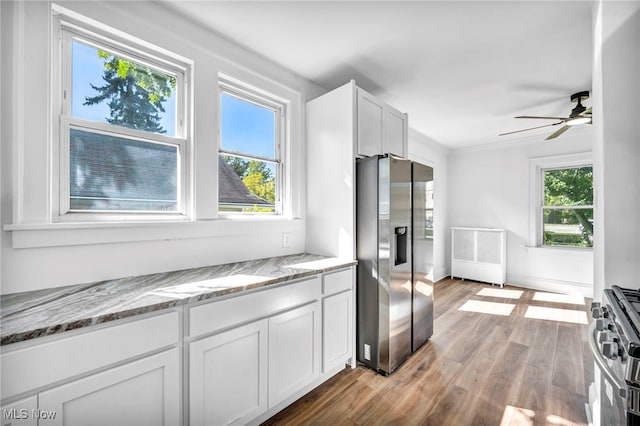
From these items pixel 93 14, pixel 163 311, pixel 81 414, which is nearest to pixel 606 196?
pixel 163 311

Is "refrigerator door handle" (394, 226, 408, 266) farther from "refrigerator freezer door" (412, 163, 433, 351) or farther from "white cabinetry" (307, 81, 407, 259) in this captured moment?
"white cabinetry" (307, 81, 407, 259)

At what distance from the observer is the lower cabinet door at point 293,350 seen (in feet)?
5.56

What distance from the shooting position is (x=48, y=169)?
4.73 feet

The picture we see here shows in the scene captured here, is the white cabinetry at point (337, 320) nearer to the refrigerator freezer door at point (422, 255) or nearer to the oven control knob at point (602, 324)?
the refrigerator freezer door at point (422, 255)

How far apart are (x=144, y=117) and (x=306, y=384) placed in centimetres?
216

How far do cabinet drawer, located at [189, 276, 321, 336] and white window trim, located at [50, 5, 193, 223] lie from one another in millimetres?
824

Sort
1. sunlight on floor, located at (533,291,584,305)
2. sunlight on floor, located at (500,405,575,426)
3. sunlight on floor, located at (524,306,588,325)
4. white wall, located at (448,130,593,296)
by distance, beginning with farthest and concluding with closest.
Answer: white wall, located at (448,130,593,296) → sunlight on floor, located at (533,291,584,305) → sunlight on floor, located at (524,306,588,325) → sunlight on floor, located at (500,405,575,426)

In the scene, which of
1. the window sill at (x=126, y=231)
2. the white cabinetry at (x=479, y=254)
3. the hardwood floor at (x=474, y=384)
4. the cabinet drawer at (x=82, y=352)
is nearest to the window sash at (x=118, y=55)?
the window sill at (x=126, y=231)

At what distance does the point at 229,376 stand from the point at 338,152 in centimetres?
187

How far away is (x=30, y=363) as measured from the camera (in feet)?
3.10

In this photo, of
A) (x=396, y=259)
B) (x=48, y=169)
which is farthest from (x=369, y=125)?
(x=48, y=169)

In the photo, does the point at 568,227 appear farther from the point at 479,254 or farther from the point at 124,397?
the point at 124,397

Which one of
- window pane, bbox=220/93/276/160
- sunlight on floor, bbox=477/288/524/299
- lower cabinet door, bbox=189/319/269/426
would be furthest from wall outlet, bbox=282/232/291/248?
sunlight on floor, bbox=477/288/524/299

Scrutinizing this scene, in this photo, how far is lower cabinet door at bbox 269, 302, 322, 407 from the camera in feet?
5.56
